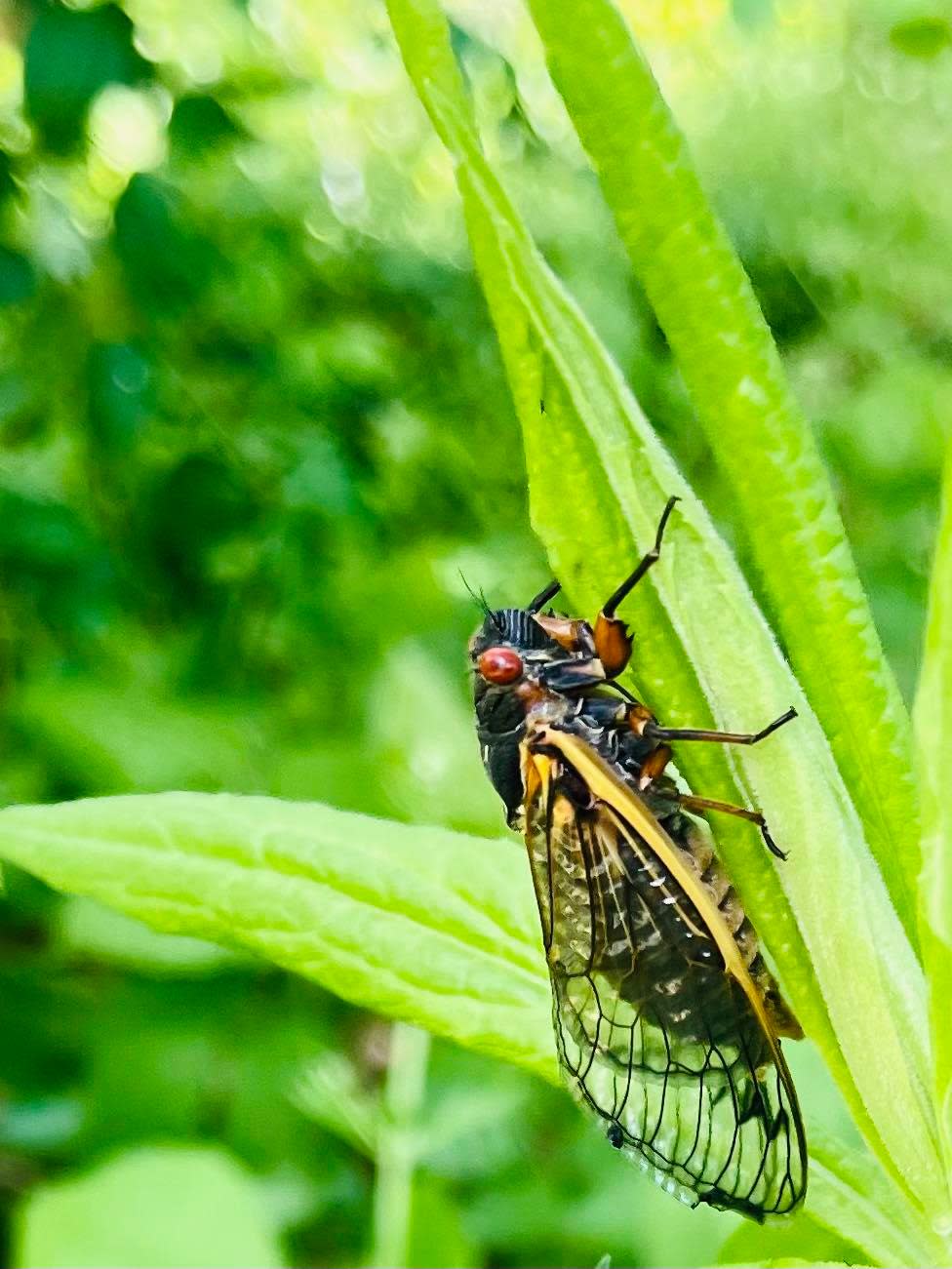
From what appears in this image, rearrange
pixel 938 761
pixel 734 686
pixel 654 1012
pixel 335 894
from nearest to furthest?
pixel 938 761
pixel 734 686
pixel 335 894
pixel 654 1012

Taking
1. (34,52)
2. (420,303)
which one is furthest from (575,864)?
(420,303)

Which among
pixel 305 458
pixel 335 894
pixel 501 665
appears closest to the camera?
pixel 335 894

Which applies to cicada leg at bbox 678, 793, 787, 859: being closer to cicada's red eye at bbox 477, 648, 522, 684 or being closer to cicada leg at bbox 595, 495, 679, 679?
cicada leg at bbox 595, 495, 679, 679

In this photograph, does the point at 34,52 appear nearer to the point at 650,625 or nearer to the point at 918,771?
the point at 650,625

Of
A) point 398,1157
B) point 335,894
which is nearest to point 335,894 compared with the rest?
point 335,894

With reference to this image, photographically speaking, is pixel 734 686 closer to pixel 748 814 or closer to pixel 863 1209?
pixel 748 814

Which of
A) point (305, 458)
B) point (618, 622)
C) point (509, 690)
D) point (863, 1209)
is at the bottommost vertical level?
point (863, 1209)

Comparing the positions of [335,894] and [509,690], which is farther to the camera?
[509,690]
